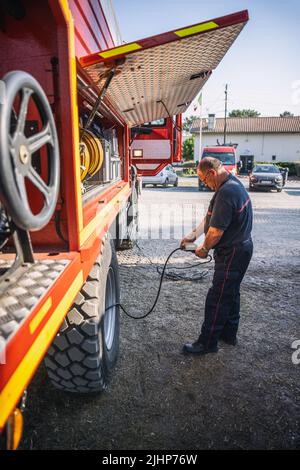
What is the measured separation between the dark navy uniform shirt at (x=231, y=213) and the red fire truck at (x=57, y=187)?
930 mm

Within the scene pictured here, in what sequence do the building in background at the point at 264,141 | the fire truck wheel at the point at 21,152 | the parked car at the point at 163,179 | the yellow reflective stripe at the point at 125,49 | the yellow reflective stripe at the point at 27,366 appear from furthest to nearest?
the building in background at the point at 264,141 < the parked car at the point at 163,179 < the yellow reflective stripe at the point at 125,49 < the fire truck wheel at the point at 21,152 < the yellow reflective stripe at the point at 27,366

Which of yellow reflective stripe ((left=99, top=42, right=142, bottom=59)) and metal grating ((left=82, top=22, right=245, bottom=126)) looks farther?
metal grating ((left=82, top=22, right=245, bottom=126))

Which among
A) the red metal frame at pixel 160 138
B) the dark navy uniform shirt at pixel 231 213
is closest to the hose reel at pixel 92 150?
the dark navy uniform shirt at pixel 231 213

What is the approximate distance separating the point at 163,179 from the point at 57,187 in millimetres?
18776

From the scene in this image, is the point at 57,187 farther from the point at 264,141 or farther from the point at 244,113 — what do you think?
the point at 244,113

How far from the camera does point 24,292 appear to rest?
139 centimetres

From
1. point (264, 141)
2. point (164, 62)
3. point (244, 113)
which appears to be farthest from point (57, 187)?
point (244, 113)

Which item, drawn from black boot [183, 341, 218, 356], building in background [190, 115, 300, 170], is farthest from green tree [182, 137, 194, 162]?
black boot [183, 341, 218, 356]

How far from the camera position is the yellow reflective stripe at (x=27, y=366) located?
3.31ft

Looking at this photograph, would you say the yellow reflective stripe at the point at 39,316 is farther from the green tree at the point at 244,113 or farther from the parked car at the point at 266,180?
the green tree at the point at 244,113

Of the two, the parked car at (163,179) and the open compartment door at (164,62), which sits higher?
the open compartment door at (164,62)

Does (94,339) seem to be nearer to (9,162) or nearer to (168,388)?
(168,388)

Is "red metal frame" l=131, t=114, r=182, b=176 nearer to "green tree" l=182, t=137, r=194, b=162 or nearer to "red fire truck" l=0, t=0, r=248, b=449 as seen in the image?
"red fire truck" l=0, t=0, r=248, b=449

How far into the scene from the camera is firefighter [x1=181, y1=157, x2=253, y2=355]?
2.81 m
